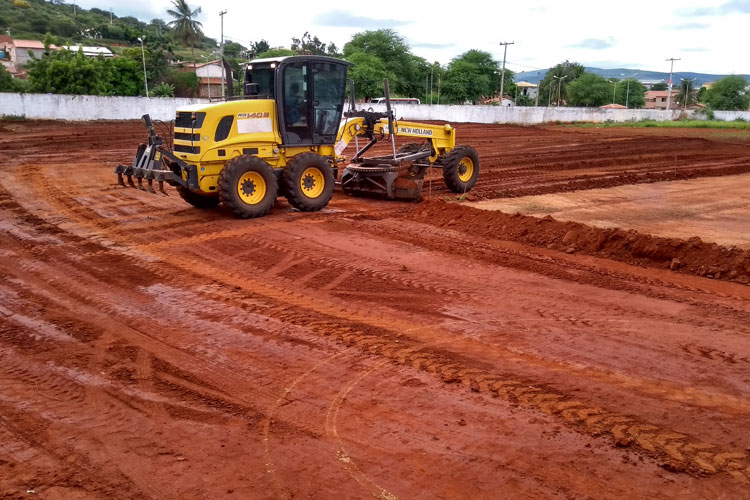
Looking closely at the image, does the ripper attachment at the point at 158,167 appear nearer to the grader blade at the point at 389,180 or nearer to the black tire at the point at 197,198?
the black tire at the point at 197,198

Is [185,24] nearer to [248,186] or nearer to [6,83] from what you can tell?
[6,83]

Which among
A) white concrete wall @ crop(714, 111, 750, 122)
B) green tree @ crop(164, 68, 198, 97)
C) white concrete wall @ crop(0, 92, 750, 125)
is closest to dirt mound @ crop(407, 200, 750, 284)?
white concrete wall @ crop(0, 92, 750, 125)

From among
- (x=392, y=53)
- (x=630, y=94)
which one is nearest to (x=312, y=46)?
(x=392, y=53)

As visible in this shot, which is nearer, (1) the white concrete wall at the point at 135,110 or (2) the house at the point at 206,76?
(1) the white concrete wall at the point at 135,110

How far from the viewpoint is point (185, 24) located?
80188 millimetres

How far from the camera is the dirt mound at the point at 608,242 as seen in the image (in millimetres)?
8602

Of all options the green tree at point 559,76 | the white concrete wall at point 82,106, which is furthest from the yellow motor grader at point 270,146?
the green tree at point 559,76

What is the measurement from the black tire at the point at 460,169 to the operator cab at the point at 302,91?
3.32 meters

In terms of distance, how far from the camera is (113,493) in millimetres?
3787

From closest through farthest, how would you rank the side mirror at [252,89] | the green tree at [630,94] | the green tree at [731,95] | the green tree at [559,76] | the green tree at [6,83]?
the side mirror at [252,89], the green tree at [6,83], the green tree at [731,95], the green tree at [630,94], the green tree at [559,76]

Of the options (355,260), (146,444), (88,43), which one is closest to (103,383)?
(146,444)

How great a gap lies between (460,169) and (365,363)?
10167 millimetres

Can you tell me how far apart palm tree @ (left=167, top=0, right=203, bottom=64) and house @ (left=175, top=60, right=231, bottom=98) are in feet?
9.42

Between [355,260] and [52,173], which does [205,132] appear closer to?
[355,260]
